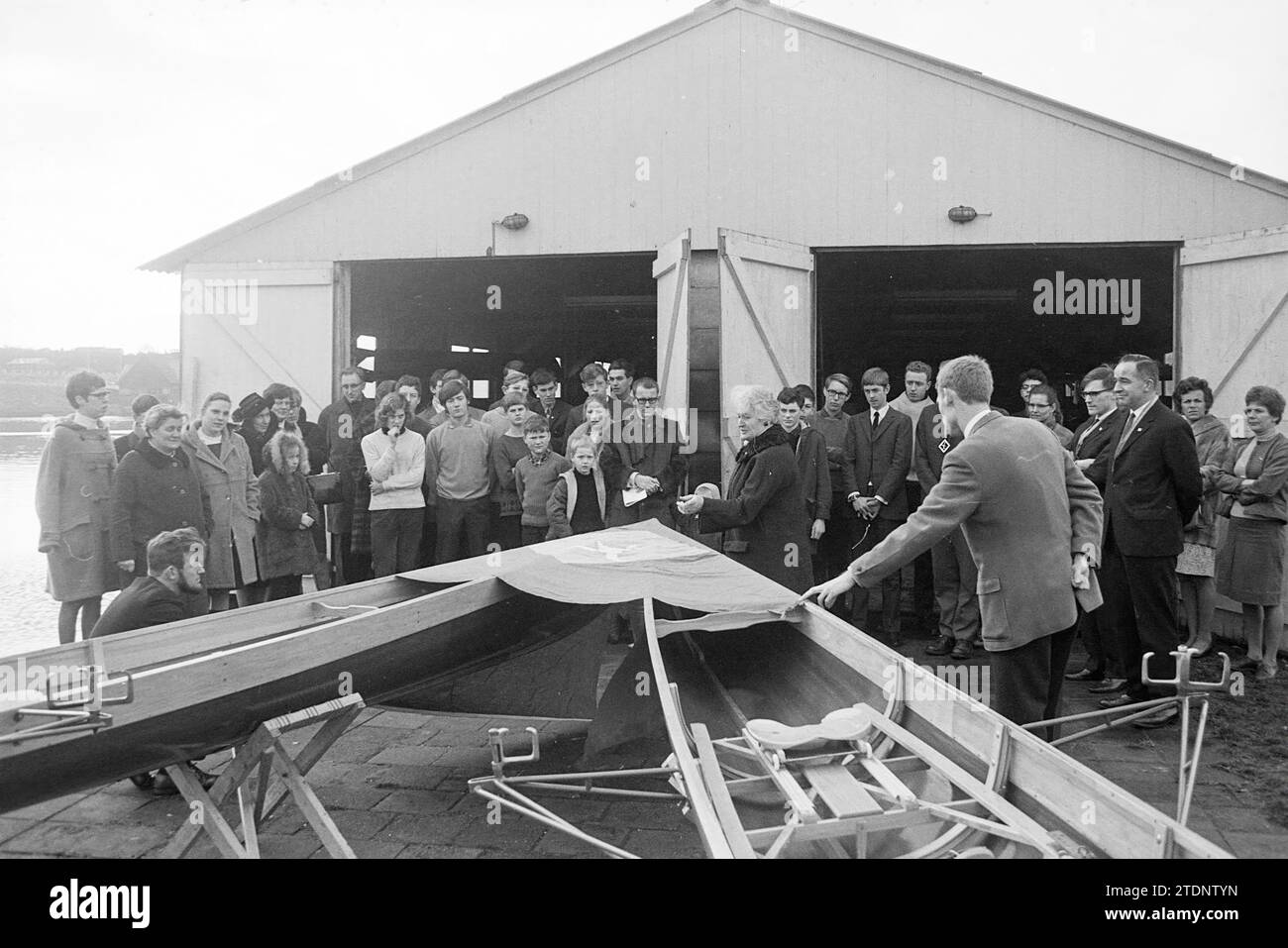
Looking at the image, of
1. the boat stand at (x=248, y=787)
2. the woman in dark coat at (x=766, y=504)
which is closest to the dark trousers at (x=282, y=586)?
the woman in dark coat at (x=766, y=504)

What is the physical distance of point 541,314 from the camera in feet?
51.0

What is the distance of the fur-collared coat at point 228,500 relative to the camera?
20.2 feet

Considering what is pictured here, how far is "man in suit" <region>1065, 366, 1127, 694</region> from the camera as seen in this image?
6.07 m

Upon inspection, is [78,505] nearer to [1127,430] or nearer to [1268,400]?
[1127,430]

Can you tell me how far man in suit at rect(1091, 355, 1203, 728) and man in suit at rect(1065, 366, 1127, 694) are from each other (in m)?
0.40

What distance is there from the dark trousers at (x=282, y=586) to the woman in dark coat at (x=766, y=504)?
2.77 metres

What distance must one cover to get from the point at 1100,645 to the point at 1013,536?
325cm

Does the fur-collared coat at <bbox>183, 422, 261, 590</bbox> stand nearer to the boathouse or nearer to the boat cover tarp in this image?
the boat cover tarp

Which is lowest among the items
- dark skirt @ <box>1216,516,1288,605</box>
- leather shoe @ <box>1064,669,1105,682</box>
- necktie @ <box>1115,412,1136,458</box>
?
leather shoe @ <box>1064,669,1105,682</box>

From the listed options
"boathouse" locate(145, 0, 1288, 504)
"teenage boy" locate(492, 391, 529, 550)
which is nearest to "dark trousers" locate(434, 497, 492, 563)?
"teenage boy" locate(492, 391, 529, 550)

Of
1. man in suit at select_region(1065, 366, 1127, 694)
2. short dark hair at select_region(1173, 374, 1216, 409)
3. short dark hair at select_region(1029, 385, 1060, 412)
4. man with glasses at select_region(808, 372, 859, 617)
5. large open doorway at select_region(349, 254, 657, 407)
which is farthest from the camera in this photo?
large open doorway at select_region(349, 254, 657, 407)

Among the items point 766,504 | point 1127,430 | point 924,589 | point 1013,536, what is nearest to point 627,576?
point 766,504

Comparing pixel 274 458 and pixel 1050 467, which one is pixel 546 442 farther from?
pixel 1050 467

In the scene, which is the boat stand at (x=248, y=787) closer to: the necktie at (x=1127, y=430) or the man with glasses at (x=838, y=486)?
the necktie at (x=1127, y=430)
